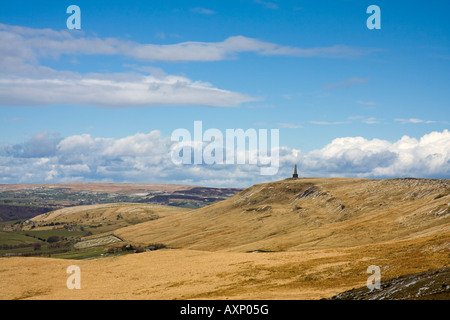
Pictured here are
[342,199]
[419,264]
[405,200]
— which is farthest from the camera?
[342,199]

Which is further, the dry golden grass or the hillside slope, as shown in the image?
the hillside slope

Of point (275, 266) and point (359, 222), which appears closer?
point (275, 266)

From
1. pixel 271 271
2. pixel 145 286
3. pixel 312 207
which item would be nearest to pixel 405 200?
pixel 312 207

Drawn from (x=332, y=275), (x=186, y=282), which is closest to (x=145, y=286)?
(x=186, y=282)

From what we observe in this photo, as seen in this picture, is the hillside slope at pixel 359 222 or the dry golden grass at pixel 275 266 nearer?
the dry golden grass at pixel 275 266

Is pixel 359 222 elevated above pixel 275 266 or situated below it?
below
